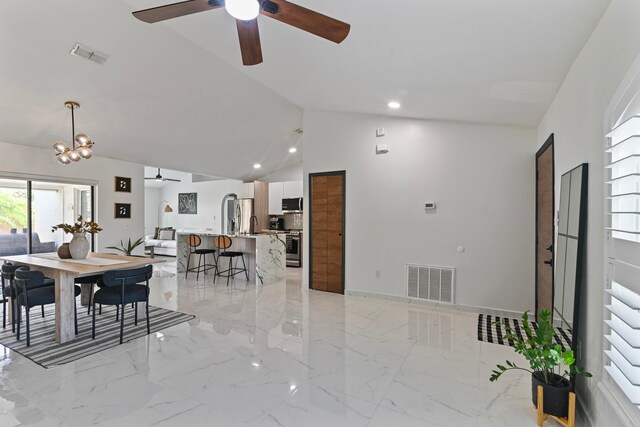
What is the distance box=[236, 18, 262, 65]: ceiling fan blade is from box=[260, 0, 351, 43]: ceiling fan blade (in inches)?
6.1

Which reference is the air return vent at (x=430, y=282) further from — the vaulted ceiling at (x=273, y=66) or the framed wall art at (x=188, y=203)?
the framed wall art at (x=188, y=203)

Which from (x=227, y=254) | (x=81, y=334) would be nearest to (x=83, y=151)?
(x=81, y=334)

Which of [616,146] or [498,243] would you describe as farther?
[498,243]

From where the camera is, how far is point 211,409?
222 cm

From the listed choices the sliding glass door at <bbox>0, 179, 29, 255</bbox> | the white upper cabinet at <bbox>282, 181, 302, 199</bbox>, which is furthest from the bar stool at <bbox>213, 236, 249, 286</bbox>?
the sliding glass door at <bbox>0, 179, 29, 255</bbox>

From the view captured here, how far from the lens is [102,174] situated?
21.7 feet

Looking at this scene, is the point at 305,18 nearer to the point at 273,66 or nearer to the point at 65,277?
the point at 273,66

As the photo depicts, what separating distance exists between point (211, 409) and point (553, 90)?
12.7ft

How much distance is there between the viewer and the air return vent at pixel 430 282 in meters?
4.66

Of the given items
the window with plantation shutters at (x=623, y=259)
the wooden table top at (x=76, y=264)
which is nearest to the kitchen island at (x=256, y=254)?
the wooden table top at (x=76, y=264)

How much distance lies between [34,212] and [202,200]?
5652 millimetres

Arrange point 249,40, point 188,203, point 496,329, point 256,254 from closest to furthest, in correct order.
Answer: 1. point 249,40
2. point 496,329
3. point 256,254
4. point 188,203

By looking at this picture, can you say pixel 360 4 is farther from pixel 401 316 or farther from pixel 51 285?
pixel 51 285

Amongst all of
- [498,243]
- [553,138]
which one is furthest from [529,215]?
[553,138]
